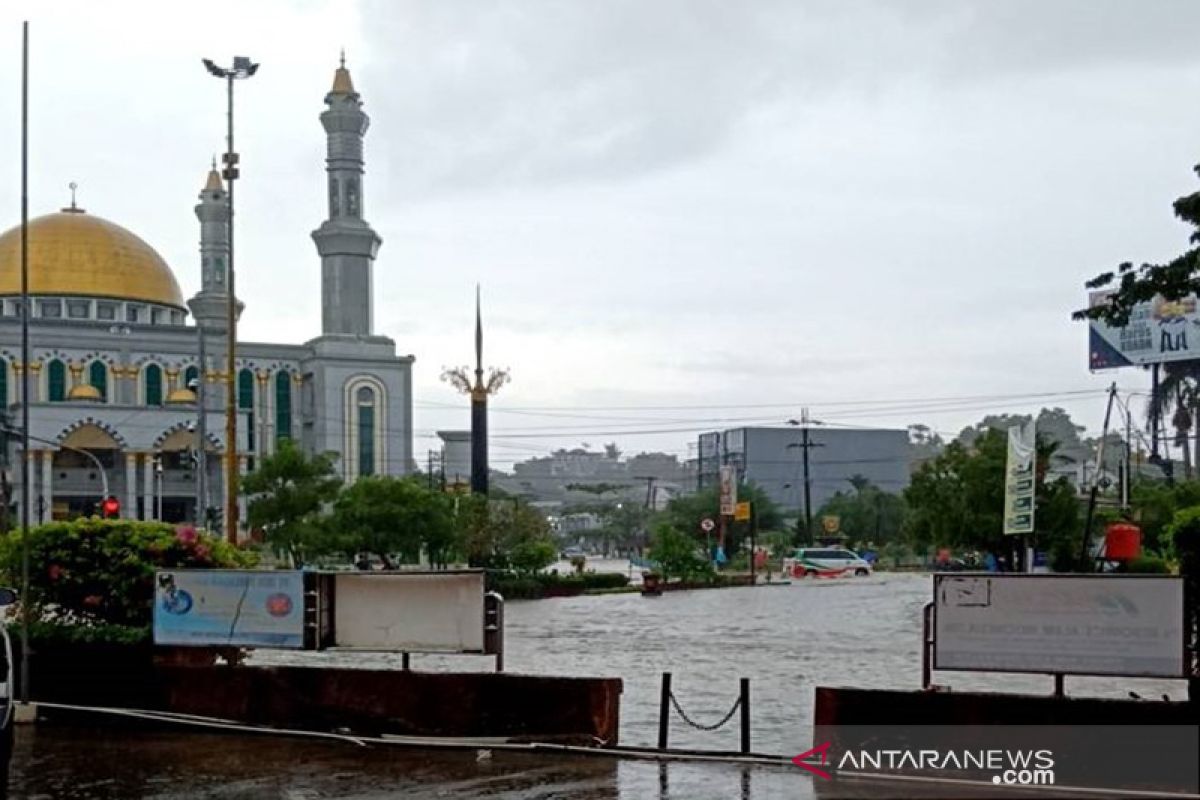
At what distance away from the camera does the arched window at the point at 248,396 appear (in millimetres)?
90375

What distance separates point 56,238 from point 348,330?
18.0 meters

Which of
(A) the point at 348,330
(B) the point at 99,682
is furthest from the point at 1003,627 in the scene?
(A) the point at 348,330

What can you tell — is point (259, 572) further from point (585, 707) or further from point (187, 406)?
point (187, 406)

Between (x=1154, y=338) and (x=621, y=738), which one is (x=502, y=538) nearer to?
Answer: (x=621, y=738)

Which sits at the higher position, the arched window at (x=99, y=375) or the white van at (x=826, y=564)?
the arched window at (x=99, y=375)

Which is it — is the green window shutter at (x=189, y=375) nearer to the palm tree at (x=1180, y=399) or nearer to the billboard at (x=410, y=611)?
the palm tree at (x=1180, y=399)

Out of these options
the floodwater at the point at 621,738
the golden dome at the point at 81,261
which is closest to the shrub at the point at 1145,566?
the floodwater at the point at 621,738

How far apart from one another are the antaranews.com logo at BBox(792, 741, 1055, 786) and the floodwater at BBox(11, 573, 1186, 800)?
393 millimetres

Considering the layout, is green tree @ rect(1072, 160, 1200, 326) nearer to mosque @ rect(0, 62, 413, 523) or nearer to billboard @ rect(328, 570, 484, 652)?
billboard @ rect(328, 570, 484, 652)

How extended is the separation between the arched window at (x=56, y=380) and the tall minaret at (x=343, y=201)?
16.0 m

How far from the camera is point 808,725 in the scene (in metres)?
15.4

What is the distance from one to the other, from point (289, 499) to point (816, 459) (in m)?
98.6

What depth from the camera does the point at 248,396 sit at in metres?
91.5

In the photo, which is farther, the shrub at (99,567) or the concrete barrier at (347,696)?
the shrub at (99,567)
